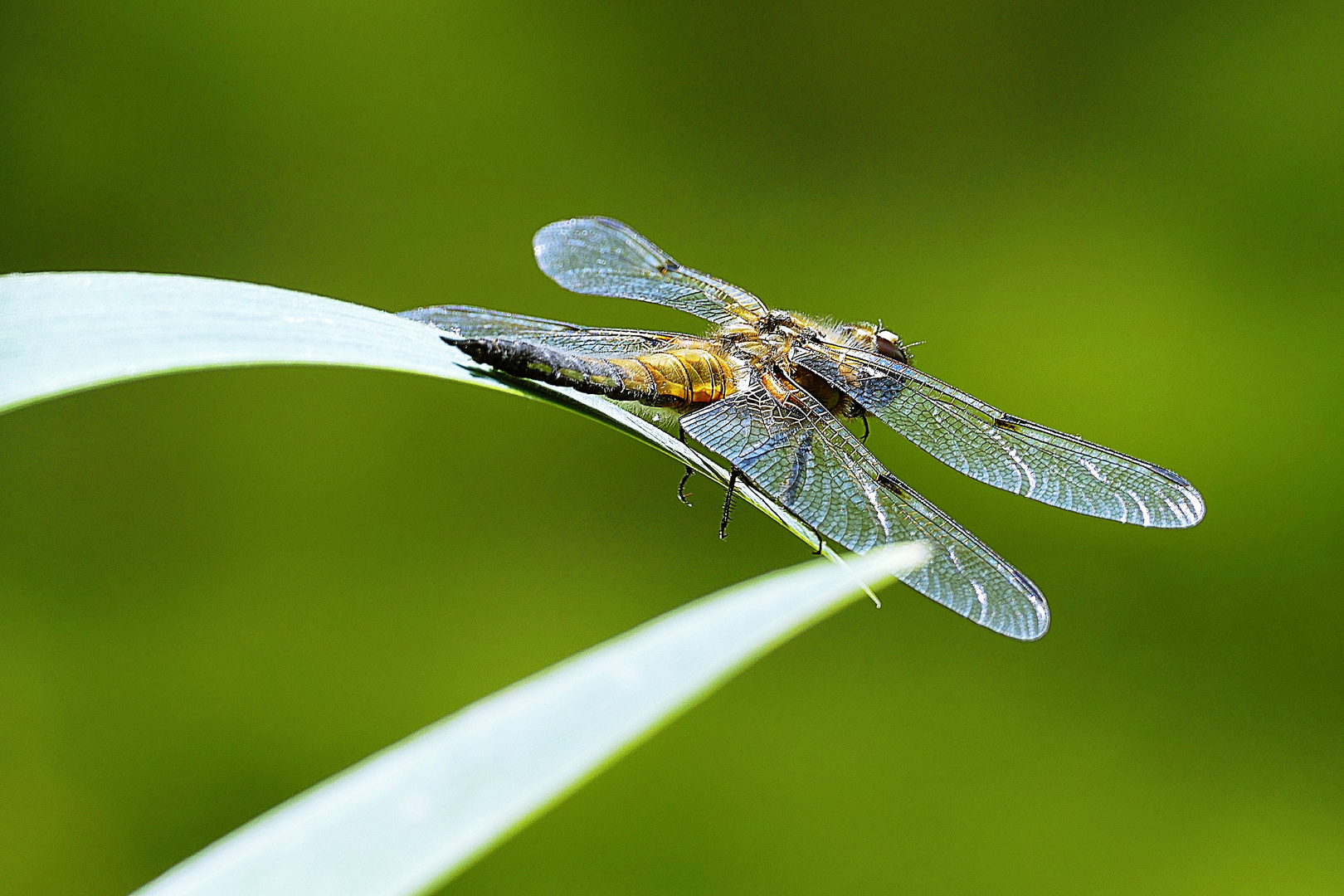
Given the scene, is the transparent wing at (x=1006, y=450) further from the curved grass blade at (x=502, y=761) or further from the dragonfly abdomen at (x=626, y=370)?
the curved grass blade at (x=502, y=761)

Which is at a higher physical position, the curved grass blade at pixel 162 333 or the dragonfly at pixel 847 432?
the curved grass blade at pixel 162 333

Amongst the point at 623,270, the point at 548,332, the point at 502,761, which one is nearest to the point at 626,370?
the point at 548,332

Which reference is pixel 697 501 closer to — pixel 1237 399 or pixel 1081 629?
pixel 1081 629

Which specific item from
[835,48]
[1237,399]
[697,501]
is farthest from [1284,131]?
[697,501]

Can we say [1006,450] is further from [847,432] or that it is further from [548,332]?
[548,332]

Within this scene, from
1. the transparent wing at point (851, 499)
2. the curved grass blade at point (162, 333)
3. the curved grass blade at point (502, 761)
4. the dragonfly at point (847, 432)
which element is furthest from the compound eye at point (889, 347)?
the curved grass blade at point (502, 761)

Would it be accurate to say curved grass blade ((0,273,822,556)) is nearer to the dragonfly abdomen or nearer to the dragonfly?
the dragonfly abdomen

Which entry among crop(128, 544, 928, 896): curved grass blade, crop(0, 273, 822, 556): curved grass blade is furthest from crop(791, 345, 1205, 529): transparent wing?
crop(128, 544, 928, 896): curved grass blade
